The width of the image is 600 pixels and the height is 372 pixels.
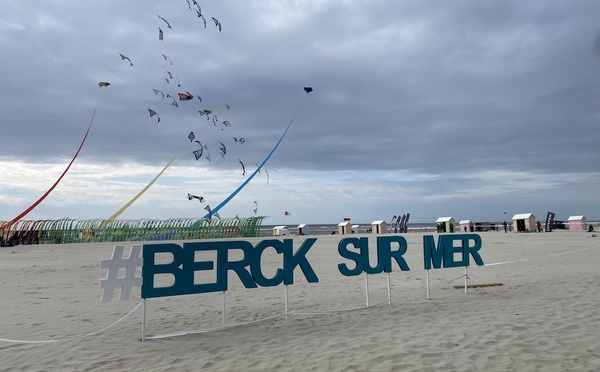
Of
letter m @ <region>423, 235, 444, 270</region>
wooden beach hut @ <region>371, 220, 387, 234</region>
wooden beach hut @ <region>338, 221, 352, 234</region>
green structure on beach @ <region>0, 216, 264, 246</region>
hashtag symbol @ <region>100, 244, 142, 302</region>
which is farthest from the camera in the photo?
wooden beach hut @ <region>371, 220, 387, 234</region>

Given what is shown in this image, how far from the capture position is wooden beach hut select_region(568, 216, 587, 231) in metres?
38.7

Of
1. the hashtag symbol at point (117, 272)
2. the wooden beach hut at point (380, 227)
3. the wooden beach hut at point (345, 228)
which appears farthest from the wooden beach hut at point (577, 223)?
the hashtag symbol at point (117, 272)

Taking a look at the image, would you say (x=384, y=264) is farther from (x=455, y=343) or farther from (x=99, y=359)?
(x=99, y=359)

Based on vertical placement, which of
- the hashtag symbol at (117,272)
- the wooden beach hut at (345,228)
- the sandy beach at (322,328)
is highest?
the wooden beach hut at (345,228)

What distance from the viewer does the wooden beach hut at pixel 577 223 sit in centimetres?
3869

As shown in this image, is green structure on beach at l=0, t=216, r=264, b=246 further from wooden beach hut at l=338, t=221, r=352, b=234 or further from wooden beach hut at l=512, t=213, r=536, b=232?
wooden beach hut at l=512, t=213, r=536, b=232

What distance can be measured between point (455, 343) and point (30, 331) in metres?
7.18

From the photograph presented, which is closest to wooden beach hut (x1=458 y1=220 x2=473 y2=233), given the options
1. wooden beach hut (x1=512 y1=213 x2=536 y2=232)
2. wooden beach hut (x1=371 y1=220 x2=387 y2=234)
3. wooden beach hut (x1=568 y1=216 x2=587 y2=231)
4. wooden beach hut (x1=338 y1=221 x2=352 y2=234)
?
wooden beach hut (x1=512 y1=213 x2=536 y2=232)

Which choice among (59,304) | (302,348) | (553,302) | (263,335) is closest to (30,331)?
(59,304)

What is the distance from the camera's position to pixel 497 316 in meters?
7.57

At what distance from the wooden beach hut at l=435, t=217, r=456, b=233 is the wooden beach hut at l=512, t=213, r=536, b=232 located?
5545mm

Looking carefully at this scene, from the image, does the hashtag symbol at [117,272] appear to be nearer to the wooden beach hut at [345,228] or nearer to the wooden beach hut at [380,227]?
the wooden beach hut at [345,228]

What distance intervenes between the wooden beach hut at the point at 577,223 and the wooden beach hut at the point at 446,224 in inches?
423

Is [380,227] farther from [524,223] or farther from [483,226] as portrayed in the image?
[524,223]
